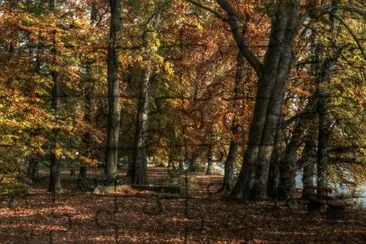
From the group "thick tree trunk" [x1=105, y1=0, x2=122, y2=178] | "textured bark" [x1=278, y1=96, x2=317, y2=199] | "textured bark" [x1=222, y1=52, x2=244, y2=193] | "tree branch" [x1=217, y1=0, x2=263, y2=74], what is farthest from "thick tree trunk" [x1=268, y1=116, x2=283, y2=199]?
"thick tree trunk" [x1=105, y1=0, x2=122, y2=178]

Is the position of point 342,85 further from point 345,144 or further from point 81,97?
point 81,97

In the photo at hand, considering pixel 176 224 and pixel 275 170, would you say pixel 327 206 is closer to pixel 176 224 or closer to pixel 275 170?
pixel 176 224

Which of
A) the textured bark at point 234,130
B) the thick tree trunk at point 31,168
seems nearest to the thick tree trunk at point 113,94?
the textured bark at point 234,130

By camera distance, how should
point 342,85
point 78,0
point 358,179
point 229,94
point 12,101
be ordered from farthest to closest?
point 78,0
point 229,94
point 358,179
point 12,101
point 342,85

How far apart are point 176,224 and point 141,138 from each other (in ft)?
44.7

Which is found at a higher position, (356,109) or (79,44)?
(79,44)

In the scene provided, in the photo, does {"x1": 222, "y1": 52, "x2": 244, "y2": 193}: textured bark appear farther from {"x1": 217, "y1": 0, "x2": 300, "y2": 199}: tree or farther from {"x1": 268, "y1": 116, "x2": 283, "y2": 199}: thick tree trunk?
{"x1": 217, "y1": 0, "x2": 300, "y2": 199}: tree

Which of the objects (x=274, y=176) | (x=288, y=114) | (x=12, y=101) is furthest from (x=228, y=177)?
(x=12, y=101)

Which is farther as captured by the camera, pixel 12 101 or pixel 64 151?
pixel 64 151

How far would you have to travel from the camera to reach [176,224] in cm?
1038

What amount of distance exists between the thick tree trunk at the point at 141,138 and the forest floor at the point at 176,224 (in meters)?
10.1

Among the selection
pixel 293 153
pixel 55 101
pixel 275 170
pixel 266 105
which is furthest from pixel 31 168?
pixel 266 105

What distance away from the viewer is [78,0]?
25781 mm

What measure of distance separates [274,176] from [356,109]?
129 inches
